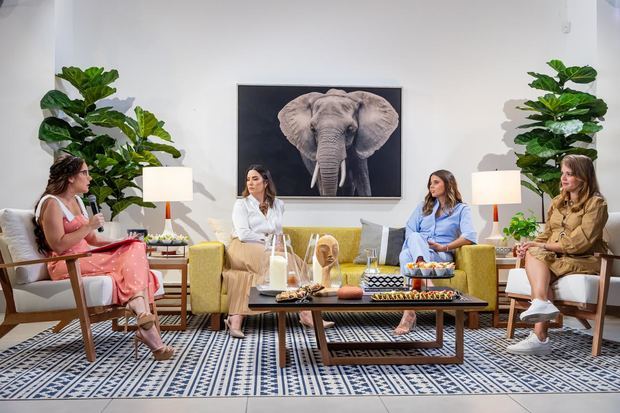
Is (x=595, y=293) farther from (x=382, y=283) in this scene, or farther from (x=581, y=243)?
(x=382, y=283)

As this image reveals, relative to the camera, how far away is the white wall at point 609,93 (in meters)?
5.52

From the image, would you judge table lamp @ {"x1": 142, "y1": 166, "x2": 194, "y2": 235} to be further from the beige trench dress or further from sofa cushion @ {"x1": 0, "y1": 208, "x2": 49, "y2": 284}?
the beige trench dress

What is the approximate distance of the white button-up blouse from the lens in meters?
4.91

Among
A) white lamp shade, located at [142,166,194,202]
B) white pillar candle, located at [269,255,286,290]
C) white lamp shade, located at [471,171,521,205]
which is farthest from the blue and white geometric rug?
white lamp shade, located at [471,171,521,205]

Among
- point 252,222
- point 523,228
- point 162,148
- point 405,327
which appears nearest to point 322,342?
point 405,327

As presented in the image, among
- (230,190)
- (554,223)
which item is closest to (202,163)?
(230,190)

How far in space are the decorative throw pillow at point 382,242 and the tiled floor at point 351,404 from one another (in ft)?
7.99

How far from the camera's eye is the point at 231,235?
5.13 metres

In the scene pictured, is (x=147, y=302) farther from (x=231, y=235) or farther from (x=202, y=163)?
(x=202, y=163)

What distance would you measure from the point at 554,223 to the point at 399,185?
76.8 inches

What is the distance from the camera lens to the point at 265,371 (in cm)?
329

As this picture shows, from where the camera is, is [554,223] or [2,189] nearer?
[554,223]

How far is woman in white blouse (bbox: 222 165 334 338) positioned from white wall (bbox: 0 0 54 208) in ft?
5.49

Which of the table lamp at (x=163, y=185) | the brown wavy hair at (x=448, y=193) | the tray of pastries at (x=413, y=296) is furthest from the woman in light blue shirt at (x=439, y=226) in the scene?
the table lamp at (x=163, y=185)
